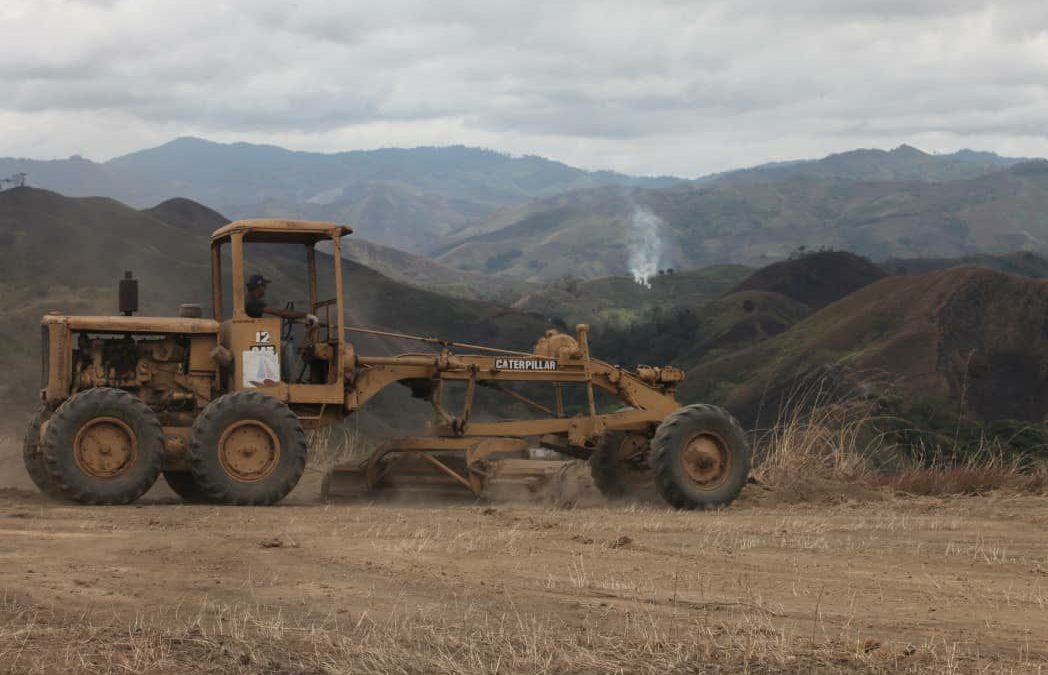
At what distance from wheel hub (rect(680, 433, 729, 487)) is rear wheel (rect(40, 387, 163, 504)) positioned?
15.7 feet

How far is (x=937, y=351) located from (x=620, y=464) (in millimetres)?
26370

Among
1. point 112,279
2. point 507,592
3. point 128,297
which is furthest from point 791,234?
point 507,592

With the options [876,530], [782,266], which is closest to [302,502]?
[876,530]

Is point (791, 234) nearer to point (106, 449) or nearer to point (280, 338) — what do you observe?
point (280, 338)

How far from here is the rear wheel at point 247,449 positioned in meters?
12.2

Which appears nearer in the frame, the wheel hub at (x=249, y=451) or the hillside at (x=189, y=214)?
the wheel hub at (x=249, y=451)

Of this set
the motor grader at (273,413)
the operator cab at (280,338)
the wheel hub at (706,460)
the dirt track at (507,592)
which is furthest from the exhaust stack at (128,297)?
the wheel hub at (706,460)

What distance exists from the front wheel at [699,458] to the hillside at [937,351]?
2182 cm

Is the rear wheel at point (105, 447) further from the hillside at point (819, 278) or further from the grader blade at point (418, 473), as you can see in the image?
the hillside at point (819, 278)

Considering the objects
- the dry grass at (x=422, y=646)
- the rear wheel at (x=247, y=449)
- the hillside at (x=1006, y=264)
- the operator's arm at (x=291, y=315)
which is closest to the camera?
the dry grass at (x=422, y=646)

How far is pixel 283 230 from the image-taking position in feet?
42.9

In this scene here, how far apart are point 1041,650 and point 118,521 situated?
6761 millimetres

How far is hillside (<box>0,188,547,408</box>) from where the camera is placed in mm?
33156

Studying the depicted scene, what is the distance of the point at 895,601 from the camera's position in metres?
8.26
